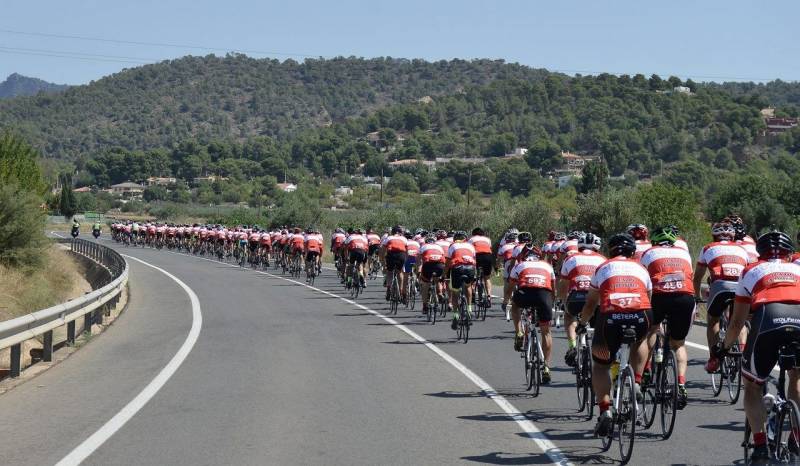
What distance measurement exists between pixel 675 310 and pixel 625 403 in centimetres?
201

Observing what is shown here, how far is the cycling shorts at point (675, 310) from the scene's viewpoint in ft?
33.4

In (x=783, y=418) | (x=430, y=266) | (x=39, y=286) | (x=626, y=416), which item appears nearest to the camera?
(x=783, y=418)

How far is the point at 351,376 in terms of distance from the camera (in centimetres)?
1323

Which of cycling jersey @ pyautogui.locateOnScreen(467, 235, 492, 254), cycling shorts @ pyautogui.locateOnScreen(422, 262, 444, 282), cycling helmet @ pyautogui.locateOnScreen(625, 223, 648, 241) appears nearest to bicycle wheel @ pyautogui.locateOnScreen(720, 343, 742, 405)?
cycling helmet @ pyautogui.locateOnScreen(625, 223, 648, 241)

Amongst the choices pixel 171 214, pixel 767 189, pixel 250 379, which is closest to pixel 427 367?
pixel 250 379

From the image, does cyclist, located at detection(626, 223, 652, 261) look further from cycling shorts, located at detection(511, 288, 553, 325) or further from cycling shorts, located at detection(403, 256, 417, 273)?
cycling shorts, located at detection(403, 256, 417, 273)

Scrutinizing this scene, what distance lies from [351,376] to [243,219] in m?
97.0

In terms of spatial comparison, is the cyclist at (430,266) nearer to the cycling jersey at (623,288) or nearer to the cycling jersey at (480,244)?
the cycling jersey at (480,244)

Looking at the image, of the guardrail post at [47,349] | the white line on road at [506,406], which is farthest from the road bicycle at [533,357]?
the guardrail post at [47,349]

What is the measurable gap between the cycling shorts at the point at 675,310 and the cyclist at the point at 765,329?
268 centimetres

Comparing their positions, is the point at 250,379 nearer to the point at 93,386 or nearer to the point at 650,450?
the point at 93,386

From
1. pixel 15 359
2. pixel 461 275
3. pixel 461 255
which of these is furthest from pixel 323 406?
pixel 461 255

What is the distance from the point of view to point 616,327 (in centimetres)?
873

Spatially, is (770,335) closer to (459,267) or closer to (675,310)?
(675,310)
